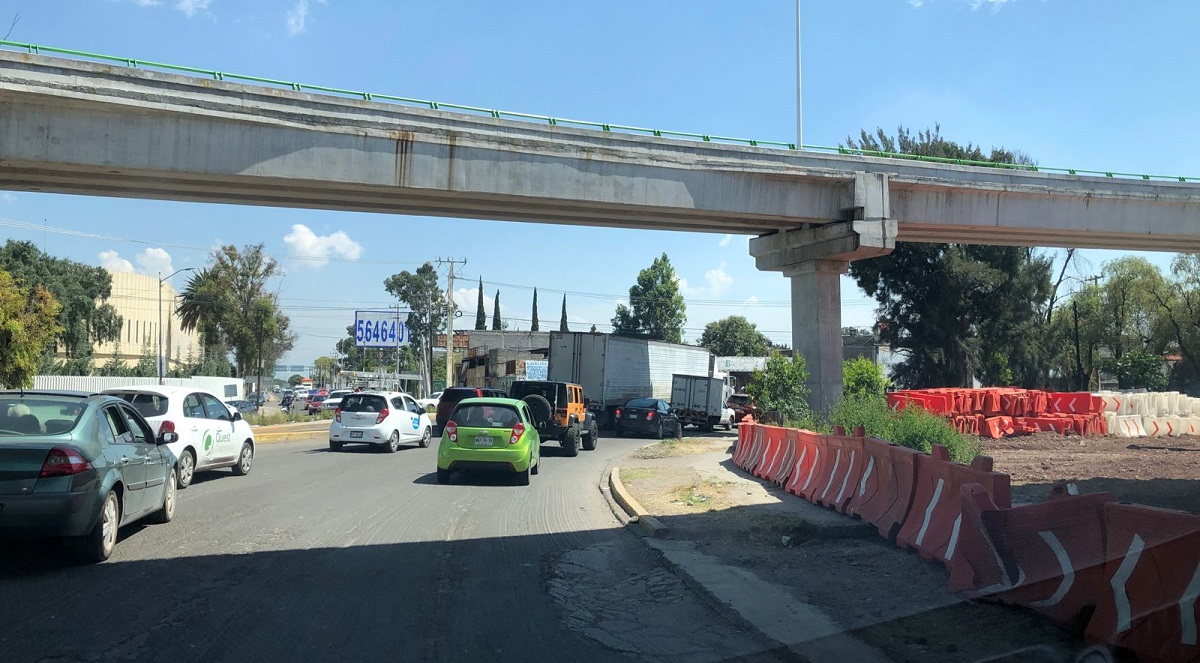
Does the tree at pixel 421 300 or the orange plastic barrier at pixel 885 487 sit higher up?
the tree at pixel 421 300

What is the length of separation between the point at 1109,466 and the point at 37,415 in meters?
18.1

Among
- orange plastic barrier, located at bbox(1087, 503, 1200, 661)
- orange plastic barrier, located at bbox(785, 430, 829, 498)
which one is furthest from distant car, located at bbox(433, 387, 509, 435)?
orange plastic barrier, located at bbox(1087, 503, 1200, 661)

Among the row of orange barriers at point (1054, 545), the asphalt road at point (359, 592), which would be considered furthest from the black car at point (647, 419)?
the row of orange barriers at point (1054, 545)

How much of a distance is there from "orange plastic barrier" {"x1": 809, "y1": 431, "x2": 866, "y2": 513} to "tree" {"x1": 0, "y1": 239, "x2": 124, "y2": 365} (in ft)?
142

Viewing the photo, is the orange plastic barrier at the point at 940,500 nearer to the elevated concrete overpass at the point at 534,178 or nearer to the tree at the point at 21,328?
the elevated concrete overpass at the point at 534,178

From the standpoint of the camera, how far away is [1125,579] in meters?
4.95

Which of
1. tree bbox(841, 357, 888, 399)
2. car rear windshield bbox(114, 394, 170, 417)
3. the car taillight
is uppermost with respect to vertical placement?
tree bbox(841, 357, 888, 399)

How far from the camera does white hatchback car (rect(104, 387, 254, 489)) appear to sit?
13.6 m

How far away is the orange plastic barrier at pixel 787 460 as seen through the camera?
13859 mm

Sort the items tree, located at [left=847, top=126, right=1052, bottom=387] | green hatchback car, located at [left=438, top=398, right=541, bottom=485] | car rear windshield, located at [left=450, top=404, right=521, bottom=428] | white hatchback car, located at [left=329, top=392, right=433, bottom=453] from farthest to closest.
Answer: tree, located at [left=847, top=126, right=1052, bottom=387]
white hatchback car, located at [left=329, top=392, right=433, bottom=453]
car rear windshield, located at [left=450, top=404, right=521, bottom=428]
green hatchback car, located at [left=438, top=398, right=541, bottom=485]

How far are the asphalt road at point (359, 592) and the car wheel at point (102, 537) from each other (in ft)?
0.50

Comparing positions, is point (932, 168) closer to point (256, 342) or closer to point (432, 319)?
point (256, 342)

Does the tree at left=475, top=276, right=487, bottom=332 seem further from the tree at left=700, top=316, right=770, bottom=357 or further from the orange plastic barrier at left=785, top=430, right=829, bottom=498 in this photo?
the orange plastic barrier at left=785, top=430, right=829, bottom=498

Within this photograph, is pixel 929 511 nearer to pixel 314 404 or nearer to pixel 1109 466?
pixel 1109 466
